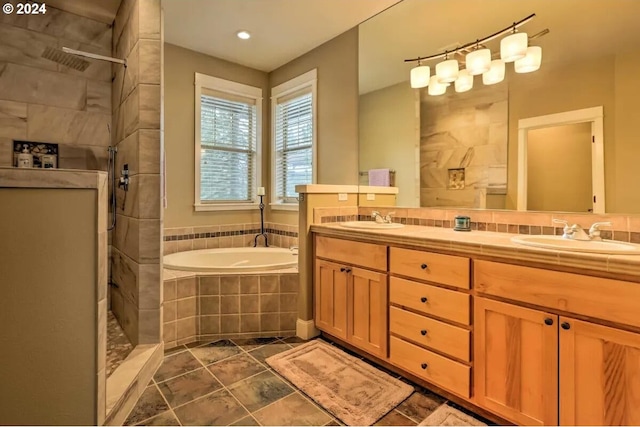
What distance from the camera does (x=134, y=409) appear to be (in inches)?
66.4

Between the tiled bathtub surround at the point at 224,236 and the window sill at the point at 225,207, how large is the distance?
193mm

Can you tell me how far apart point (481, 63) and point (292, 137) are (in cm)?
211

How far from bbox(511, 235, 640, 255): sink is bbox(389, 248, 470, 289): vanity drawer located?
0.29 m

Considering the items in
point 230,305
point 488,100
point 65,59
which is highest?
point 65,59

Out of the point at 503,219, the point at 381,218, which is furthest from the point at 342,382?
the point at 503,219

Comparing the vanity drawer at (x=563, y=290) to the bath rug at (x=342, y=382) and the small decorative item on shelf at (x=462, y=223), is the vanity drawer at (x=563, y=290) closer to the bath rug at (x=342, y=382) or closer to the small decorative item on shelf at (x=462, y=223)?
the small decorative item on shelf at (x=462, y=223)

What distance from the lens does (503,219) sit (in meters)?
2.08

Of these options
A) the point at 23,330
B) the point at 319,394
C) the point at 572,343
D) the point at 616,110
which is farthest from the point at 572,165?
the point at 23,330

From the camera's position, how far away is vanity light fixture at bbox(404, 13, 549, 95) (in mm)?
2000

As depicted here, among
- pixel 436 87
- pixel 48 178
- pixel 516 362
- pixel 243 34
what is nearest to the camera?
pixel 48 178

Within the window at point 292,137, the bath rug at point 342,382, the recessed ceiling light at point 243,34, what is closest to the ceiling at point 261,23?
the recessed ceiling light at point 243,34

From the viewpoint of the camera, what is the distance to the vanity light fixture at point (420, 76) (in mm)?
2555

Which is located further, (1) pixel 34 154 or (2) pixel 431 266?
(1) pixel 34 154

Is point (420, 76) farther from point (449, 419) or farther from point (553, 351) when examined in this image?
point (449, 419)
